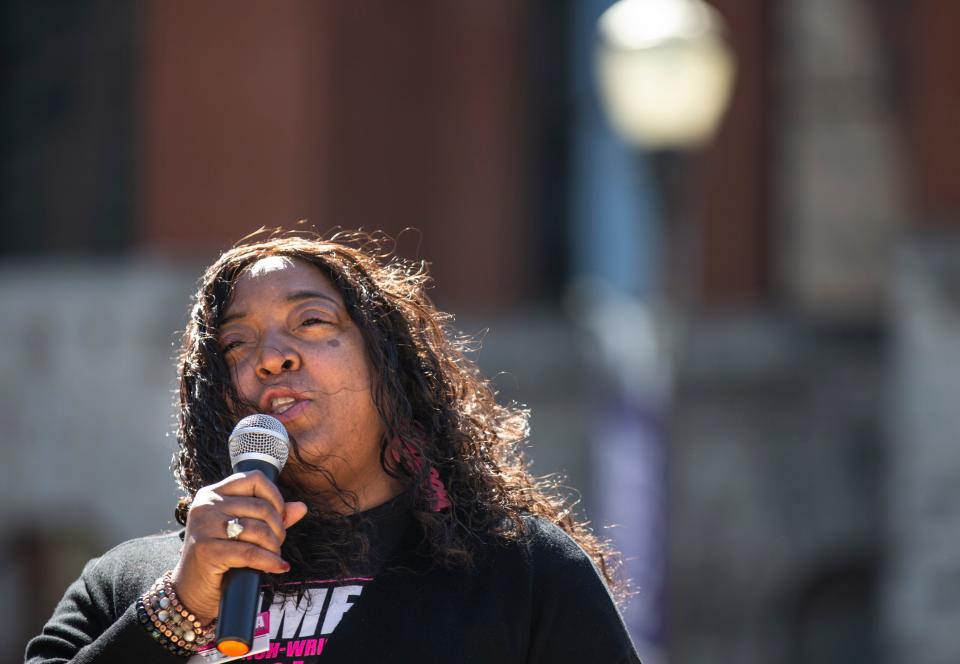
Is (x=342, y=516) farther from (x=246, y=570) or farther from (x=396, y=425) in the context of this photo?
(x=246, y=570)

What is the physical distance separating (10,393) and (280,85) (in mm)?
3149

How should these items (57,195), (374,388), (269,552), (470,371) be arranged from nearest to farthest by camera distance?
(269,552), (374,388), (470,371), (57,195)

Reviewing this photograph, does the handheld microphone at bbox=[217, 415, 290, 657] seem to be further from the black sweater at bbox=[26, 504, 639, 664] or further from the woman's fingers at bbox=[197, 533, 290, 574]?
the black sweater at bbox=[26, 504, 639, 664]

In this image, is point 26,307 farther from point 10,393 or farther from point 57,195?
point 57,195

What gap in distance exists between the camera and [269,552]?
79.6 inches

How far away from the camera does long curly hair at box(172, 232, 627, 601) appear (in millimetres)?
2391

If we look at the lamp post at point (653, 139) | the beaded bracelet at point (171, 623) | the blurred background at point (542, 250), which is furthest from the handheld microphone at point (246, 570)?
the blurred background at point (542, 250)

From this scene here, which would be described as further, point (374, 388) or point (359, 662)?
point (374, 388)

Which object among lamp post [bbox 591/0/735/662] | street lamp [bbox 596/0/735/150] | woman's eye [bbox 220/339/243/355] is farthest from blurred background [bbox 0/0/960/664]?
woman's eye [bbox 220/339/243/355]

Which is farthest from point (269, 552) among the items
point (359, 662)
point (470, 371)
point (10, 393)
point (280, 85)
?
point (10, 393)

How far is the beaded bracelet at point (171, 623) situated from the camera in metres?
2.16

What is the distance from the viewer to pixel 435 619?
7.45 ft

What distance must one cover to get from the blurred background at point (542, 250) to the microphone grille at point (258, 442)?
557cm

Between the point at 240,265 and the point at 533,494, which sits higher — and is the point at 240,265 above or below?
above
